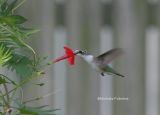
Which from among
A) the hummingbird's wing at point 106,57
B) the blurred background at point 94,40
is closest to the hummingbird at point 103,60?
the hummingbird's wing at point 106,57

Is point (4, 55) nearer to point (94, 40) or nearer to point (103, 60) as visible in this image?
point (103, 60)

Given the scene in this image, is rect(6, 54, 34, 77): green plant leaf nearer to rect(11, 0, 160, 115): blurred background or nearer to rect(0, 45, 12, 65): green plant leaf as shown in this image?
rect(0, 45, 12, 65): green plant leaf

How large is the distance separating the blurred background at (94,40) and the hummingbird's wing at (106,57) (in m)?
2.15

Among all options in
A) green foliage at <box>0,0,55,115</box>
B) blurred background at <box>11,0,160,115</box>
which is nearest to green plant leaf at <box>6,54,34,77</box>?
green foliage at <box>0,0,55,115</box>

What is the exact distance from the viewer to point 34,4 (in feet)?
10.6

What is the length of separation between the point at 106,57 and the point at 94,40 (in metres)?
2.21

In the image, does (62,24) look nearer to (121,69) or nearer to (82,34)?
(82,34)

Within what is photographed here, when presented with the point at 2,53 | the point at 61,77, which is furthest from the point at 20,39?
the point at 61,77

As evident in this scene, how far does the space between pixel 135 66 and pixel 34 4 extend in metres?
0.64

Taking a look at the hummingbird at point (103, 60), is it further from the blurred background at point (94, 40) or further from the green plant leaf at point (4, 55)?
the blurred background at point (94, 40)

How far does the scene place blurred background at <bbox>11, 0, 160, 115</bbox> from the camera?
3195mm

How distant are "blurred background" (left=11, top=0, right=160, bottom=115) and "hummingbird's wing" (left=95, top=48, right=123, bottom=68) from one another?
215 cm

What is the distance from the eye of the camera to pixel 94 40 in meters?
3.20

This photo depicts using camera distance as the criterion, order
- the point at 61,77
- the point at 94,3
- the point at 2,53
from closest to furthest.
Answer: the point at 2,53 < the point at 94,3 < the point at 61,77
